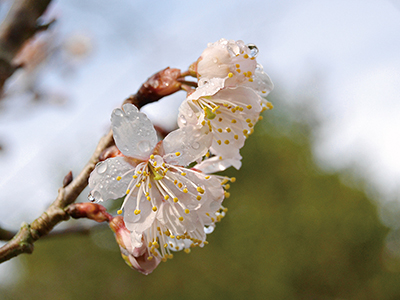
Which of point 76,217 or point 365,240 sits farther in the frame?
point 365,240

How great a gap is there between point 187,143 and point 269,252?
940 centimetres

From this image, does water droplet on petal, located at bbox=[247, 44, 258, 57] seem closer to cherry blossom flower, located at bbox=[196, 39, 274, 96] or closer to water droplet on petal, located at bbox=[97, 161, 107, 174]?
cherry blossom flower, located at bbox=[196, 39, 274, 96]

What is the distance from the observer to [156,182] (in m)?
0.76

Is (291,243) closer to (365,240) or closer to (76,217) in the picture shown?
(365,240)

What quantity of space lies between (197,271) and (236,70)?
933 cm

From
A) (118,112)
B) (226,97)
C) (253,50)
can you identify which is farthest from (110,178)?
(253,50)

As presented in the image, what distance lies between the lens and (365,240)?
9.75 metres

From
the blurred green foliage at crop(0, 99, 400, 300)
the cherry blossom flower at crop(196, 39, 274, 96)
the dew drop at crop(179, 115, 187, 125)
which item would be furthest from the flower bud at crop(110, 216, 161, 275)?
the blurred green foliage at crop(0, 99, 400, 300)

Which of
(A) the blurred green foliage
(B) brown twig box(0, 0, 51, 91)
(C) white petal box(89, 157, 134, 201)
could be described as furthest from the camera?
(A) the blurred green foliage

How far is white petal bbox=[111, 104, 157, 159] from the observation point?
0.66 metres

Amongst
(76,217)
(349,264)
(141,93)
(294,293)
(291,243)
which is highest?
(141,93)

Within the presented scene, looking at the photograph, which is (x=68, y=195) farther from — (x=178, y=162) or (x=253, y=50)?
(x=253, y=50)

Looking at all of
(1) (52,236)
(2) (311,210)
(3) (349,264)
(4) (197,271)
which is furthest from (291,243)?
(1) (52,236)

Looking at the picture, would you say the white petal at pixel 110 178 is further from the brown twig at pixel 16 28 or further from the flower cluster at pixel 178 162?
the brown twig at pixel 16 28
